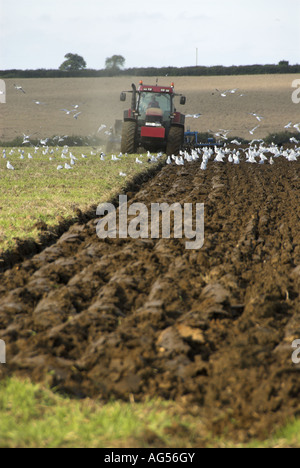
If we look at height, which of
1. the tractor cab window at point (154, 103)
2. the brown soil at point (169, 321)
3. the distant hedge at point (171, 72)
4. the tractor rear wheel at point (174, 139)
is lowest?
the brown soil at point (169, 321)

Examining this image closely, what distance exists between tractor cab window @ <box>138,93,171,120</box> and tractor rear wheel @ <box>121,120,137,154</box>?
1.31 meters

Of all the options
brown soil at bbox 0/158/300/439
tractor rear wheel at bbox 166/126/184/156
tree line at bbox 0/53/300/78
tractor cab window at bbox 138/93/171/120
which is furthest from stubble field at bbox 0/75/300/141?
brown soil at bbox 0/158/300/439

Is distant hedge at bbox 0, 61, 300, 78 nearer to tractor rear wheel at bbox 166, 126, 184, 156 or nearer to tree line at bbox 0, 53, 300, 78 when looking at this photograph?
tree line at bbox 0, 53, 300, 78

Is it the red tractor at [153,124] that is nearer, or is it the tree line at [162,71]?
the red tractor at [153,124]

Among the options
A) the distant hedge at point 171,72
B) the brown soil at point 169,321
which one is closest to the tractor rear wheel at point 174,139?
the brown soil at point 169,321

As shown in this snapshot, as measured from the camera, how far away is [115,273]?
6215 millimetres

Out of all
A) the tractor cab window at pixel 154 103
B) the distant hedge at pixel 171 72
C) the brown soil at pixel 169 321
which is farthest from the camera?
the distant hedge at pixel 171 72

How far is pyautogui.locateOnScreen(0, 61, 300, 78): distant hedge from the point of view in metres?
60.3

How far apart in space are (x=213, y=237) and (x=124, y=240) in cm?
122

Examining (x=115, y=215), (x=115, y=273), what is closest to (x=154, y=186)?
(x=115, y=215)

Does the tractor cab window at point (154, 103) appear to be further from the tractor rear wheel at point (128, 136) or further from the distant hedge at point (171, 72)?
the distant hedge at point (171, 72)

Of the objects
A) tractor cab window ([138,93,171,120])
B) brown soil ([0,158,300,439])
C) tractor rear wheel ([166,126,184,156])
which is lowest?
brown soil ([0,158,300,439])

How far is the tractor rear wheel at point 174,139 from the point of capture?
19.3 meters

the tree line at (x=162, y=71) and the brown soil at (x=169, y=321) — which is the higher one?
the tree line at (x=162, y=71)
